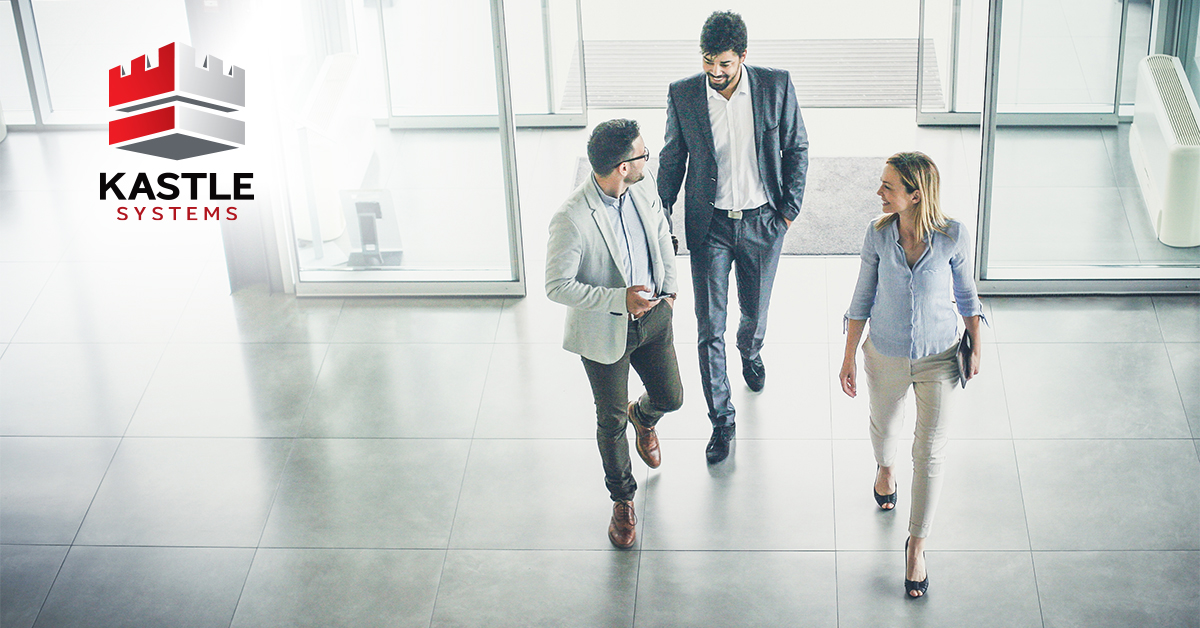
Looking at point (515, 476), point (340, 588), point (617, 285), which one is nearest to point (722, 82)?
point (617, 285)

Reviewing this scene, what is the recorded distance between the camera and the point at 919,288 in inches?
151

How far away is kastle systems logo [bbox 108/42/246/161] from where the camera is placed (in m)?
6.16

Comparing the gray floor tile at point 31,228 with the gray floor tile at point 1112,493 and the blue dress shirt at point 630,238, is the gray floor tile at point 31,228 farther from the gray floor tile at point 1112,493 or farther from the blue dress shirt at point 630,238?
the gray floor tile at point 1112,493

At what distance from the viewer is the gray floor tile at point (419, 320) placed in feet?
19.6

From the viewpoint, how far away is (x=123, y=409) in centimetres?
553

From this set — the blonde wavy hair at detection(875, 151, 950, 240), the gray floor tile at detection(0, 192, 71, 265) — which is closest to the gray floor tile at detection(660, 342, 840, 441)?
the blonde wavy hair at detection(875, 151, 950, 240)

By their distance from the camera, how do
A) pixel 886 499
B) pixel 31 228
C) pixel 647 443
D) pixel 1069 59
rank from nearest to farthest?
pixel 886 499
pixel 647 443
pixel 1069 59
pixel 31 228

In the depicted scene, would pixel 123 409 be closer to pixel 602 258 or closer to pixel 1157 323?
pixel 602 258

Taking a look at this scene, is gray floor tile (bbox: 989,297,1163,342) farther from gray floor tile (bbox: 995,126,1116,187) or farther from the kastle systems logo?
the kastle systems logo

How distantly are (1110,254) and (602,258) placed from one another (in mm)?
3157

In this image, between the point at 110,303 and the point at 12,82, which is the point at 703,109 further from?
the point at 12,82

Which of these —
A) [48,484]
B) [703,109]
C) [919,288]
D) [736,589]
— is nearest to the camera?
[919,288]

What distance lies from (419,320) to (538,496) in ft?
5.39

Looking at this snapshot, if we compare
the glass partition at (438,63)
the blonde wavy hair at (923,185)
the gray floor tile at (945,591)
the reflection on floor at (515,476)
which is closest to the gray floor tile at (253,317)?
the reflection on floor at (515,476)
